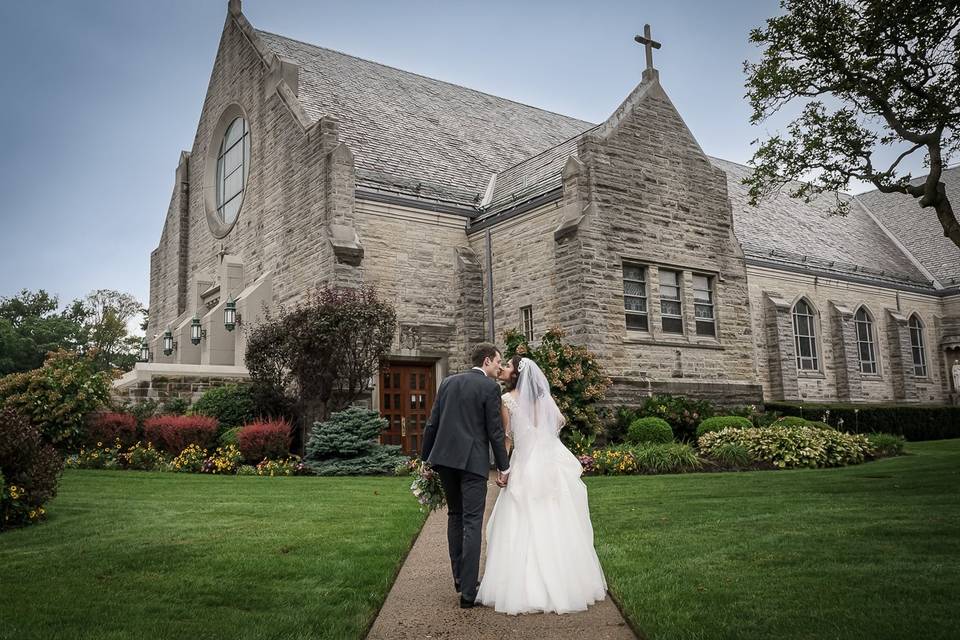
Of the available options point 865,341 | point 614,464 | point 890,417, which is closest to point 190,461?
point 614,464

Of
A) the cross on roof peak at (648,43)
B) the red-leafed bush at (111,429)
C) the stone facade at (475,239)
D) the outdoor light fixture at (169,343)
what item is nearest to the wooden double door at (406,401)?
the stone facade at (475,239)

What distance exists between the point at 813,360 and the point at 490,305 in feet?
44.9

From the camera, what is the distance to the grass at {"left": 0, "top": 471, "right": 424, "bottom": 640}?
5280 millimetres

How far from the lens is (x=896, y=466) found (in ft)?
46.8

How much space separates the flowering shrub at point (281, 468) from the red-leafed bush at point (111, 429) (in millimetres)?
3231

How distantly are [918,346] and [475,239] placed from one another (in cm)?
2086


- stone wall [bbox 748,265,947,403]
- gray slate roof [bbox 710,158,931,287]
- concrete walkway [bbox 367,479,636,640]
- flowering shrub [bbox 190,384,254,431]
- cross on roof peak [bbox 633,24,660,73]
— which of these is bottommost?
concrete walkway [bbox 367,479,636,640]

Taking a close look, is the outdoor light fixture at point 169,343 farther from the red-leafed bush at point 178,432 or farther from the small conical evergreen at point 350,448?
the small conical evergreen at point 350,448

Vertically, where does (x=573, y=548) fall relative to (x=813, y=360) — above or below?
below

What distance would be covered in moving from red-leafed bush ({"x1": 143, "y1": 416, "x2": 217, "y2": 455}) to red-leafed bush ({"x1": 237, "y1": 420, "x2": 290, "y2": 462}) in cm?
91

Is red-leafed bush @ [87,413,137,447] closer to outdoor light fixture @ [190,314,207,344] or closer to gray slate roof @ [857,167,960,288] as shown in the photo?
outdoor light fixture @ [190,314,207,344]

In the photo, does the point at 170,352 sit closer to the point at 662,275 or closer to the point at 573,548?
the point at 662,275

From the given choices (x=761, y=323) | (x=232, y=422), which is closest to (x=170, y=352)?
(x=232, y=422)

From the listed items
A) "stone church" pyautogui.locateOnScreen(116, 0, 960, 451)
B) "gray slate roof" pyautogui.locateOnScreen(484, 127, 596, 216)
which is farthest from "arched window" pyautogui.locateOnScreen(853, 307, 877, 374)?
"gray slate roof" pyautogui.locateOnScreen(484, 127, 596, 216)
